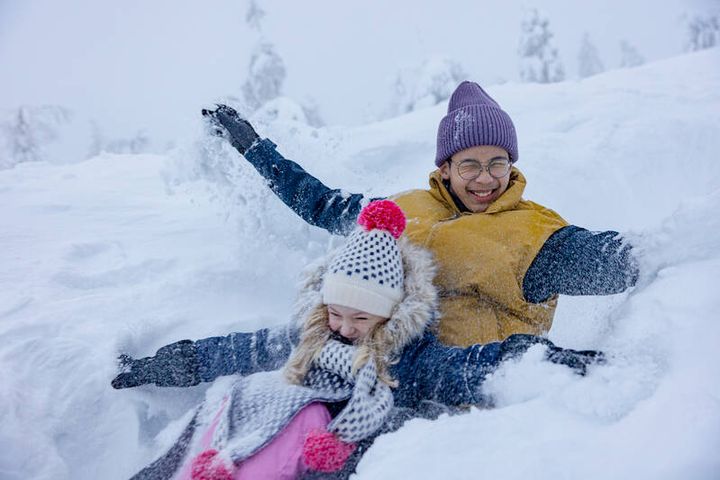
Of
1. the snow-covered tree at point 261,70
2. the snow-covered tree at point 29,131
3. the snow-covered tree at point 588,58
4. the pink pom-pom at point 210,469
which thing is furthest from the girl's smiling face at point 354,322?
the snow-covered tree at point 588,58

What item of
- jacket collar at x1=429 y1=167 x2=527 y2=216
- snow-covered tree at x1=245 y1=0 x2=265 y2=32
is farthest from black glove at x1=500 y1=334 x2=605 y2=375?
snow-covered tree at x1=245 y1=0 x2=265 y2=32

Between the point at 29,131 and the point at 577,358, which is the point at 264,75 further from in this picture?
the point at 577,358

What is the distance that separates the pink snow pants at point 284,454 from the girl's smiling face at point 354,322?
275mm

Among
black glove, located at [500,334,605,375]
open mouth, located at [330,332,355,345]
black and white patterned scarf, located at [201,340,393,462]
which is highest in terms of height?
black glove, located at [500,334,605,375]

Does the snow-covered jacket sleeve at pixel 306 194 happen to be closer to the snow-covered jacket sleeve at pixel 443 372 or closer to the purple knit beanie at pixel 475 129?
the purple knit beanie at pixel 475 129

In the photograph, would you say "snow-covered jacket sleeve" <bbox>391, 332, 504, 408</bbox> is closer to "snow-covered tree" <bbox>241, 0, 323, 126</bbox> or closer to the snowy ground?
the snowy ground

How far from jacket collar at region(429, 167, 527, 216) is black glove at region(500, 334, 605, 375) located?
0.72 m

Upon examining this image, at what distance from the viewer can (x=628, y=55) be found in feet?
89.7

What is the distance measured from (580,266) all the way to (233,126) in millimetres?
1948

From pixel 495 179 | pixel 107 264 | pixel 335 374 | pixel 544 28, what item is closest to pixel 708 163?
pixel 495 179

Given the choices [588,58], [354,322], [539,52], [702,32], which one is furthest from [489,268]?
[588,58]

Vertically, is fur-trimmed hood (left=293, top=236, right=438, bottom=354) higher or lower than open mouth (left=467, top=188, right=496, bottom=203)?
lower

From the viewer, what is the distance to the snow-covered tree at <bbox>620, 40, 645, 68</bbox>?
27.1 m

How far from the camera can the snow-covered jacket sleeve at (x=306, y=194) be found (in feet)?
7.95
